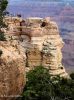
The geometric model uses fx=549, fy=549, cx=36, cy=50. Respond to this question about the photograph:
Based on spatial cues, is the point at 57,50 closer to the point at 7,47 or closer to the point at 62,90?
the point at 62,90

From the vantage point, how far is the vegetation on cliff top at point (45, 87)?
109 feet

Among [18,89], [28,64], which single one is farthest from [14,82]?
[28,64]

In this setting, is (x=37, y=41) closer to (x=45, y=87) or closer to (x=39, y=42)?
(x=39, y=42)

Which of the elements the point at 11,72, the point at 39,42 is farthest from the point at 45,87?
the point at 39,42

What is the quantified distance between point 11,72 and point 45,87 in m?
4.31

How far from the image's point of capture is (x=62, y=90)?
3459 cm

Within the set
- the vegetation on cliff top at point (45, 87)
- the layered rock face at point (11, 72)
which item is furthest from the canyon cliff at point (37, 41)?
the layered rock face at point (11, 72)

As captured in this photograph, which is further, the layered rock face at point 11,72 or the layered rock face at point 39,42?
the layered rock face at point 39,42

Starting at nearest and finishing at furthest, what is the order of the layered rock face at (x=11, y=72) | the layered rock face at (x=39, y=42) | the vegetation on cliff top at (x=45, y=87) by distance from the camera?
the layered rock face at (x=11, y=72) < the vegetation on cliff top at (x=45, y=87) < the layered rock face at (x=39, y=42)

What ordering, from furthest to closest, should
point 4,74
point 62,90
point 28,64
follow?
point 28,64 < point 62,90 < point 4,74

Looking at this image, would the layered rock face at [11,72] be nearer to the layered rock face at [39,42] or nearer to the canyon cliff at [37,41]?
the canyon cliff at [37,41]

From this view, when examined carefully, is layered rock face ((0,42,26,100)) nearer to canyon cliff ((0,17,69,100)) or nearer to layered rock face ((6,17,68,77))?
canyon cliff ((0,17,69,100))

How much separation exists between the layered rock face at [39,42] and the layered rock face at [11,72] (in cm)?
774

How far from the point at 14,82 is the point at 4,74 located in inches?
42.3
